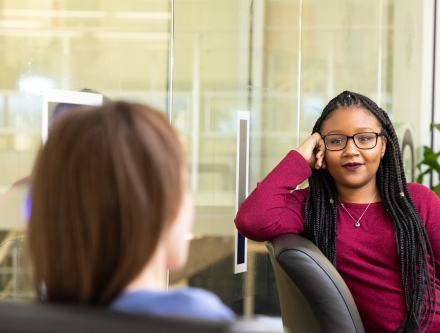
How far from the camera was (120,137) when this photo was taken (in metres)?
0.69

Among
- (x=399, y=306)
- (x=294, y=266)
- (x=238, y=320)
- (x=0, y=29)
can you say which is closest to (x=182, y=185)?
(x=238, y=320)

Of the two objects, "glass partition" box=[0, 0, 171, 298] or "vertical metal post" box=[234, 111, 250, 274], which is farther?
"vertical metal post" box=[234, 111, 250, 274]

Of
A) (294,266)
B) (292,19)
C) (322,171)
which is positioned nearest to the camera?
(294,266)

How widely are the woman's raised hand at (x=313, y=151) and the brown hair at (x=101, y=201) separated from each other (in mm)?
1665

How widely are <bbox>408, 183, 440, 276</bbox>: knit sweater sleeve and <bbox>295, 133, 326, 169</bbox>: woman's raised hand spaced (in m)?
0.32

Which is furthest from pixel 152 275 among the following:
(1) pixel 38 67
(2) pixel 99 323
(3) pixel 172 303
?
(1) pixel 38 67

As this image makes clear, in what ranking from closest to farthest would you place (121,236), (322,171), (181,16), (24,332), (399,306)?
(24,332) < (121,236) < (399,306) < (322,171) < (181,16)

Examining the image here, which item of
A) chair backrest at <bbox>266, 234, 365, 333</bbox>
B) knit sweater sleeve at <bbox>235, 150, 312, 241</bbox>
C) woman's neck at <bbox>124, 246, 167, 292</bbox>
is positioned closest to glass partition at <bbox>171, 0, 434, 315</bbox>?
knit sweater sleeve at <bbox>235, 150, 312, 241</bbox>

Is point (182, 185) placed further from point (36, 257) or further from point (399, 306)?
point (399, 306)

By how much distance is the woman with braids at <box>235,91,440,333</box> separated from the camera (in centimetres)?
214

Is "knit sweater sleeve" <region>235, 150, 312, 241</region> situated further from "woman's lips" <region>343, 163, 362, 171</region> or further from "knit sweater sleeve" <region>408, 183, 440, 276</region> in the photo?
"knit sweater sleeve" <region>408, 183, 440, 276</region>

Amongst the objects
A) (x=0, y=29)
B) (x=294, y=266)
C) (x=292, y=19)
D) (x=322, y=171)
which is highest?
(x=292, y=19)

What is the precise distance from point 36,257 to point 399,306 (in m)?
1.65

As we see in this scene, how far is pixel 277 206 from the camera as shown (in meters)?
2.25
